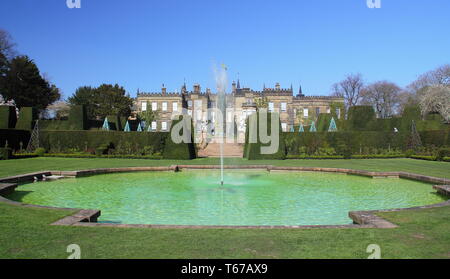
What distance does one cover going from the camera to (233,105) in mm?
57062

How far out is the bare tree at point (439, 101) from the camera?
1284 inches

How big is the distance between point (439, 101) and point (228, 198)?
33466mm

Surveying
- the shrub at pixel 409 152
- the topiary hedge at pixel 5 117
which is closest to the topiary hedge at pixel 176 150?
the topiary hedge at pixel 5 117

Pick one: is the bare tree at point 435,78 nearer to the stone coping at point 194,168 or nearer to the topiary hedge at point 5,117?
the stone coping at point 194,168

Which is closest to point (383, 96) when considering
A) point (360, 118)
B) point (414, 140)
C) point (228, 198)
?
point (360, 118)

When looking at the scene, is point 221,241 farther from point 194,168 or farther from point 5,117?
point 5,117

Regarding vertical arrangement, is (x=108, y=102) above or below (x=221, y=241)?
above

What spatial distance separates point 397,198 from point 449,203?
5.97ft

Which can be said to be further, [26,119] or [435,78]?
[435,78]

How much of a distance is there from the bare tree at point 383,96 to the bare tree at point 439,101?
22818mm
